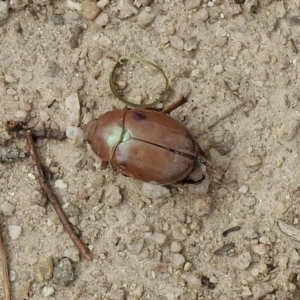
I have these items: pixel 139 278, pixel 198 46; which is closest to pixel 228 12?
pixel 198 46

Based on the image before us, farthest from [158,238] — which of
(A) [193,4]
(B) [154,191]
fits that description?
(A) [193,4]

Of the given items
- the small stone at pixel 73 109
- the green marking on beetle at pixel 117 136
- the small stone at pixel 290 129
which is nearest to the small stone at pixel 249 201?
the small stone at pixel 290 129

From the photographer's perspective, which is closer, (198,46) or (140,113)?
(140,113)

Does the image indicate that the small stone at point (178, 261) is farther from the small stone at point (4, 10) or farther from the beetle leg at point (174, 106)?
the small stone at point (4, 10)

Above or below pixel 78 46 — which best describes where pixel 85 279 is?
below

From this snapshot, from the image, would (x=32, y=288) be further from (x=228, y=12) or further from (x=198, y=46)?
(x=228, y=12)

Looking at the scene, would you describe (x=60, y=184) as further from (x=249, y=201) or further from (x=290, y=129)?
(x=290, y=129)

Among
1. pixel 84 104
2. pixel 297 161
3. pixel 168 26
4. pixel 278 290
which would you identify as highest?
pixel 168 26
